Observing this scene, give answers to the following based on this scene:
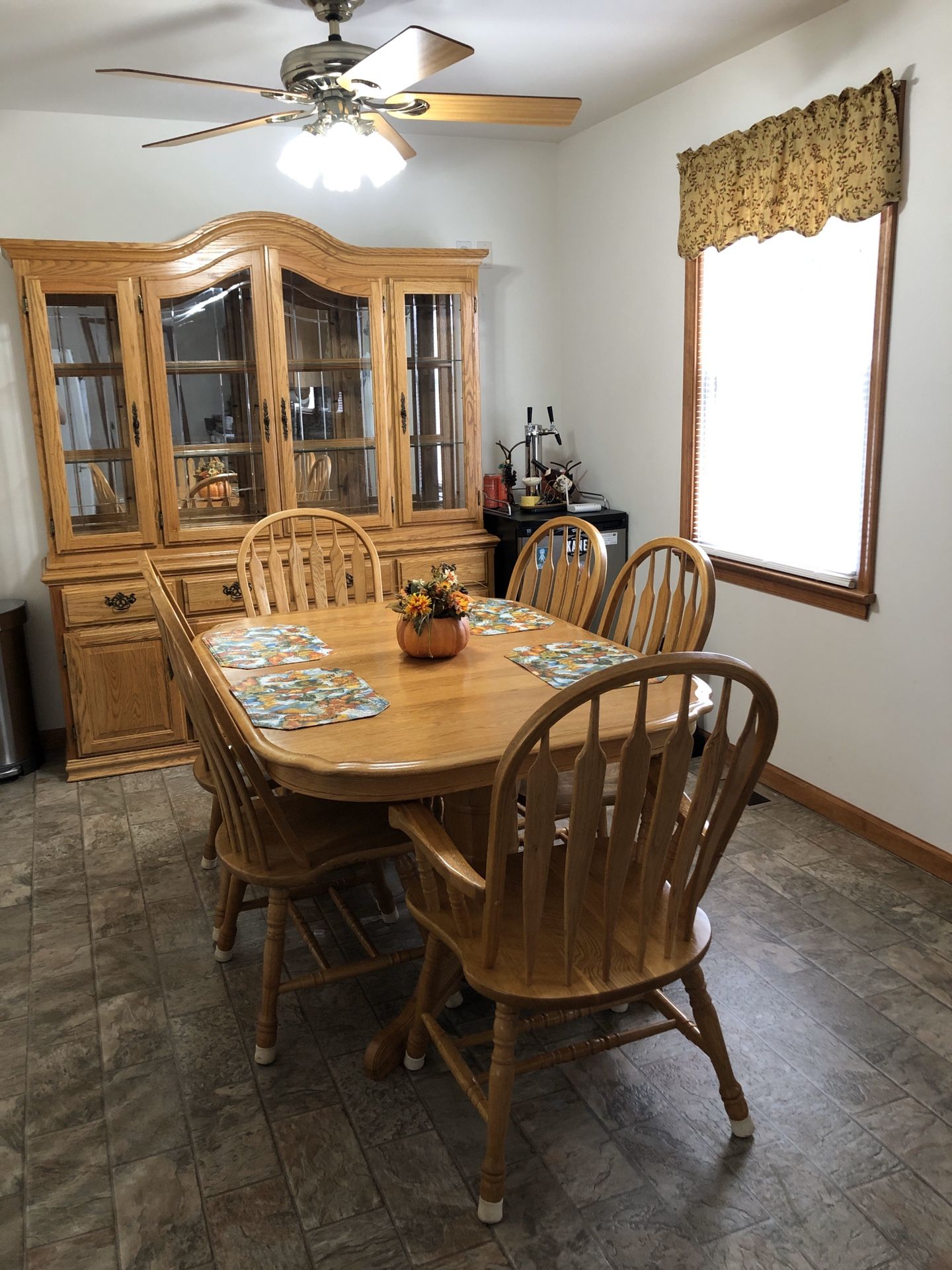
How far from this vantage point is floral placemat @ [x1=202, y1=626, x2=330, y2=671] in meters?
2.45

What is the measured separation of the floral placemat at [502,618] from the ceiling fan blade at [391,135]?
1.25 meters

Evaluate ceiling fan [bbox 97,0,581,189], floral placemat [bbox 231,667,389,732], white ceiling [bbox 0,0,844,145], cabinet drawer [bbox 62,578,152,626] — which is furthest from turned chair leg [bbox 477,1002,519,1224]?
white ceiling [bbox 0,0,844,145]

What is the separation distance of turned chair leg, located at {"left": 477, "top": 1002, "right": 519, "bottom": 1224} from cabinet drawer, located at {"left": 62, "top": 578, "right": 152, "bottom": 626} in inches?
97.4

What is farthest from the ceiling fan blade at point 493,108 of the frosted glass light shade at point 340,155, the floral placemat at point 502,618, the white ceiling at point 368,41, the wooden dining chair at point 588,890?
the wooden dining chair at point 588,890

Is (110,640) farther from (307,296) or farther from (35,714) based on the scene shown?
(307,296)

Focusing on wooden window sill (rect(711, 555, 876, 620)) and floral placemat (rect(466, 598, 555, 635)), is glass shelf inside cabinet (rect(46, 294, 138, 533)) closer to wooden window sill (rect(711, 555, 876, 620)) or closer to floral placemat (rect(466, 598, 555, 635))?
floral placemat (rect(466, 598, 555, 635))

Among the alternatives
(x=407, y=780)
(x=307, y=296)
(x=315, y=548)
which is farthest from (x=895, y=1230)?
(x=307, y=296)

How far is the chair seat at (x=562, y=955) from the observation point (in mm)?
1558

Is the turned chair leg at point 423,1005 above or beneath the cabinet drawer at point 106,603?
beneath

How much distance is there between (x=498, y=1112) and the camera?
5.39 ft

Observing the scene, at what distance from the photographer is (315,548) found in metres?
3.27

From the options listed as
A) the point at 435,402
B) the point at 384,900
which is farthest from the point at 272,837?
the point at 435,402

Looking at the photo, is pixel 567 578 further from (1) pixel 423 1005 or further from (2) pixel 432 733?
(1) pixel 423 1005

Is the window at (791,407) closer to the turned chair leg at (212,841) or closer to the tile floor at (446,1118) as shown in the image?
the tile floor at (446,1118)
